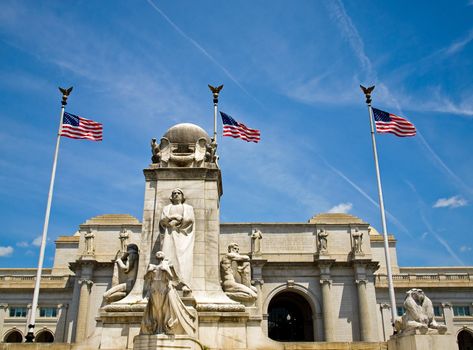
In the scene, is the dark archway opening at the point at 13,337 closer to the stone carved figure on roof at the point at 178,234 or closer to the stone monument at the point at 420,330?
the stone carved figure on roof at the point at 178,234

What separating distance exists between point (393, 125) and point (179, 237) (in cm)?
2102

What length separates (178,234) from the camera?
45.8 ft

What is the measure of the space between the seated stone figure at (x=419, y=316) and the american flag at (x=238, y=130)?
66.8ft

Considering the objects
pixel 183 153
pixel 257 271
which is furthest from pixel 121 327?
pixel 257 271

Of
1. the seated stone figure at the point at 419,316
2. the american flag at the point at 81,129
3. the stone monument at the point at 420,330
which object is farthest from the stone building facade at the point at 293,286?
the seated stone figure at the point at 419,316

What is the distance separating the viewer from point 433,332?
1202cm

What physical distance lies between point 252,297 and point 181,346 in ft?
12.2

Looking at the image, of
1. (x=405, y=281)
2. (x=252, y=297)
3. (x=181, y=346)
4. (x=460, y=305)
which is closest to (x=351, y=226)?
(x=405, y=281)

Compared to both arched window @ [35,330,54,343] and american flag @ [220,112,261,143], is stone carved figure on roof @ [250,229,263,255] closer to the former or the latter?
american flag @ [220,112,261,143]

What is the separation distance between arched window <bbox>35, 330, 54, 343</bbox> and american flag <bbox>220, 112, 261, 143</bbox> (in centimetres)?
3857

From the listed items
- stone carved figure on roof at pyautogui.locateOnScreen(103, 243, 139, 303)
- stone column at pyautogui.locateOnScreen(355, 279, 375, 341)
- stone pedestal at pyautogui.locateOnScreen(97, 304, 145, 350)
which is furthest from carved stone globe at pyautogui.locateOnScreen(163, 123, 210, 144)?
stone column at pyautogui.locateOnScreen(355, 279, 375, 341)

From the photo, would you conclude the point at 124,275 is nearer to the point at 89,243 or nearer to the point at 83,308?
the point at 83,308

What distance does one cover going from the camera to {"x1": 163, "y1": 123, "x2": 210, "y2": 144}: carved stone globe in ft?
52.2

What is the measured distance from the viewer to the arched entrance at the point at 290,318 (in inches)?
2060
